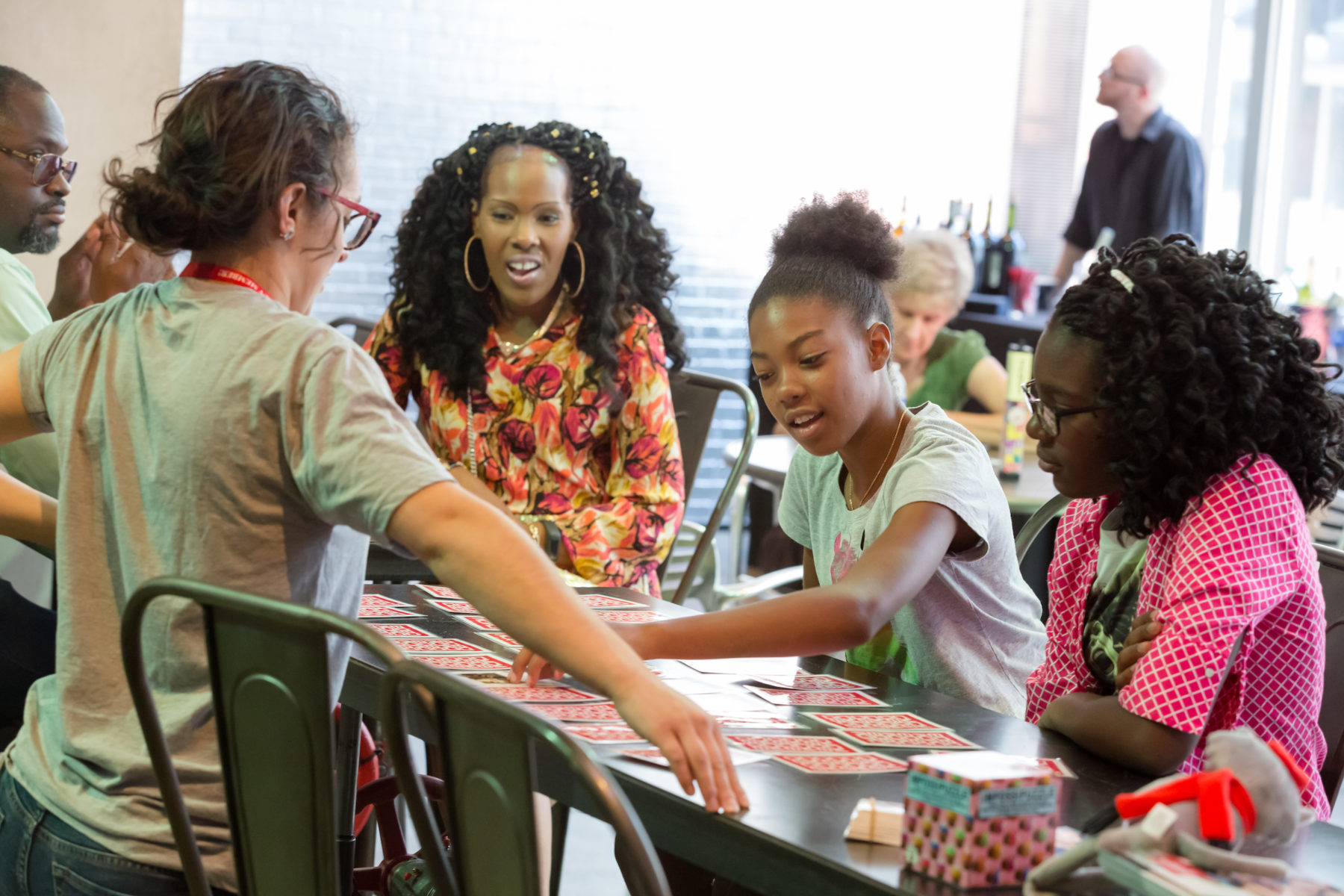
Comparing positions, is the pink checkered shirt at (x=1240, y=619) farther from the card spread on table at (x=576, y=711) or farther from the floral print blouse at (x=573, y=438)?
the floral print blouse at (x=573, y=438)

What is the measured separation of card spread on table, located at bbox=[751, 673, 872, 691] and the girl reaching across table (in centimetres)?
9

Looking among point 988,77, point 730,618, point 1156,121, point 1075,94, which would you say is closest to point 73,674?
point 730,618

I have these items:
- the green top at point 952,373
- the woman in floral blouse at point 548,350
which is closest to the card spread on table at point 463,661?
the woman in floral blouse at point 548,350

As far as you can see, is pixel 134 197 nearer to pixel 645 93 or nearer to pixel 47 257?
pixel 47 257

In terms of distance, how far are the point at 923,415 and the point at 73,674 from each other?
120 cm

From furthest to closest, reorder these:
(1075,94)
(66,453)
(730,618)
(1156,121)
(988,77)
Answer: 1. (1075,94)
2. (988,77)
3. (1156,121)
4. (730,618)
5. (66,453)

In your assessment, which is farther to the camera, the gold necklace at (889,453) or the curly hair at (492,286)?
the curly hair at (492,286)

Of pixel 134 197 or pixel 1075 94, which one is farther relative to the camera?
pixel 1075 94

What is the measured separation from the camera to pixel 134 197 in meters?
1.36

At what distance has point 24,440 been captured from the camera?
237 centimetres

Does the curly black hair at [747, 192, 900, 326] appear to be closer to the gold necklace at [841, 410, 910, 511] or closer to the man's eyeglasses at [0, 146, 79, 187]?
the gold necklace at [841, 410, 910, 511]

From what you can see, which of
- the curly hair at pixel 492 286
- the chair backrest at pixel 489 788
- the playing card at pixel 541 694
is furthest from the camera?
the curly hair at pixel 492 286

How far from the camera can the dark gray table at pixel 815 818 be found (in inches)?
43.3

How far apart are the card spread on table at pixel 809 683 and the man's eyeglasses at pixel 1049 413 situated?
14.8 inches
